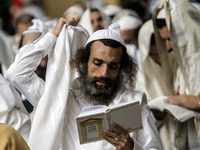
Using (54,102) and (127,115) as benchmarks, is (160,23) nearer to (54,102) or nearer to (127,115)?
(54,102)

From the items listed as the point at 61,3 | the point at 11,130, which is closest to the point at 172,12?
the point at 11,130

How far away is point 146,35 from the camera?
7.03 m

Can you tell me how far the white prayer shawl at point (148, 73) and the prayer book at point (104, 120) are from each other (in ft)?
8.54

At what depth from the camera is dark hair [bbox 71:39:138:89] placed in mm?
4918

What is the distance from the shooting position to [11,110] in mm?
4805

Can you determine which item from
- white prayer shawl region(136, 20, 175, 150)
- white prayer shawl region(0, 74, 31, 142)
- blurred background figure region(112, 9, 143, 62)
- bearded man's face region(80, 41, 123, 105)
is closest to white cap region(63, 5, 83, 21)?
blurred background figure region(112, 9, 143, 62)

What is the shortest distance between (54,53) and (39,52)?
164mm

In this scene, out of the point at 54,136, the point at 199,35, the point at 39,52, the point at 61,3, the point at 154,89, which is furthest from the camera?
the point at 61,3

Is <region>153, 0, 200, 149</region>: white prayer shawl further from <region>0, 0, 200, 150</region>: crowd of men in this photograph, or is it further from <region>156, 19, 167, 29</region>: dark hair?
<region>156, 19, 167, 29</region>: dark hair

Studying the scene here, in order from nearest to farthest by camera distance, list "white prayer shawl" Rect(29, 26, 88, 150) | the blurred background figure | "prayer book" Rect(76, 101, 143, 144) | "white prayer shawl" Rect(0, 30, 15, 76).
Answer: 1. "prayer book" Rect(76, 101, 143, 144)
2. "white prayer shawl" Rect(29, 26, 88, 150)
3. "white prayer shawl" Rect(0, 30, 15, 76)
4. the blurred background figure

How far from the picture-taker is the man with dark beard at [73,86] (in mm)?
4645

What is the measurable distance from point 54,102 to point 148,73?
2.52m

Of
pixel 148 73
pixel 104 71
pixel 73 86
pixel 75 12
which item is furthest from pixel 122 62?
pixel 75 12

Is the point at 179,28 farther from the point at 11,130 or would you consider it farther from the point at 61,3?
the point at 61,3
